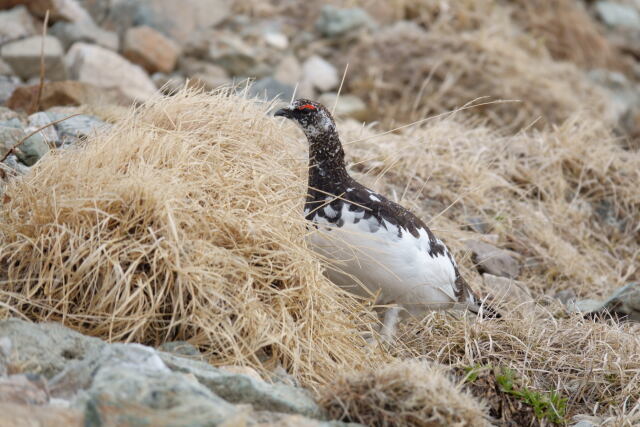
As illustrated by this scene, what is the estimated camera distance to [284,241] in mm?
3248

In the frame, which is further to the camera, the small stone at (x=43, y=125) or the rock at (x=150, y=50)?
the rock at (x=150, y=50)

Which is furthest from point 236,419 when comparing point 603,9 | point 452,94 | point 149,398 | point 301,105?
point 603,9

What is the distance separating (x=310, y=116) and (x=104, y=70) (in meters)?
4.18

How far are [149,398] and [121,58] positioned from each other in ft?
20.0

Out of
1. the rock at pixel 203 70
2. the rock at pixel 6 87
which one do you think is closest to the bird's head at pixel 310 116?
the rock at pixel 6 87

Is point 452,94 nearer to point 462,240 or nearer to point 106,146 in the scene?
point 462,240

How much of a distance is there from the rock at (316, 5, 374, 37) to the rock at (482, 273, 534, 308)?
5.82 meters

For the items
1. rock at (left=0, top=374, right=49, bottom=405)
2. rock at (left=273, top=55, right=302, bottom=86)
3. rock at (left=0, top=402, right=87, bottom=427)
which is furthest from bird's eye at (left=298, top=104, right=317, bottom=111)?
rock at (left=273, top=55, right=302, bottom=86)

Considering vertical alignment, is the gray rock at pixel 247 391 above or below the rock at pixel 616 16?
above

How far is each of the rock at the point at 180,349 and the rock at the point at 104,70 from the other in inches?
181

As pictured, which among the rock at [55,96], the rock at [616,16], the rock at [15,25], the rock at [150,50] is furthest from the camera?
the rock at [616,16]

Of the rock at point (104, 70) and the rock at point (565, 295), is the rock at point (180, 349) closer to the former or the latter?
the rock at point (565, 295)

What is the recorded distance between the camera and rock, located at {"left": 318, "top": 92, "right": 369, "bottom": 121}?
340 inches

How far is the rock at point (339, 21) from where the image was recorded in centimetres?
1008
